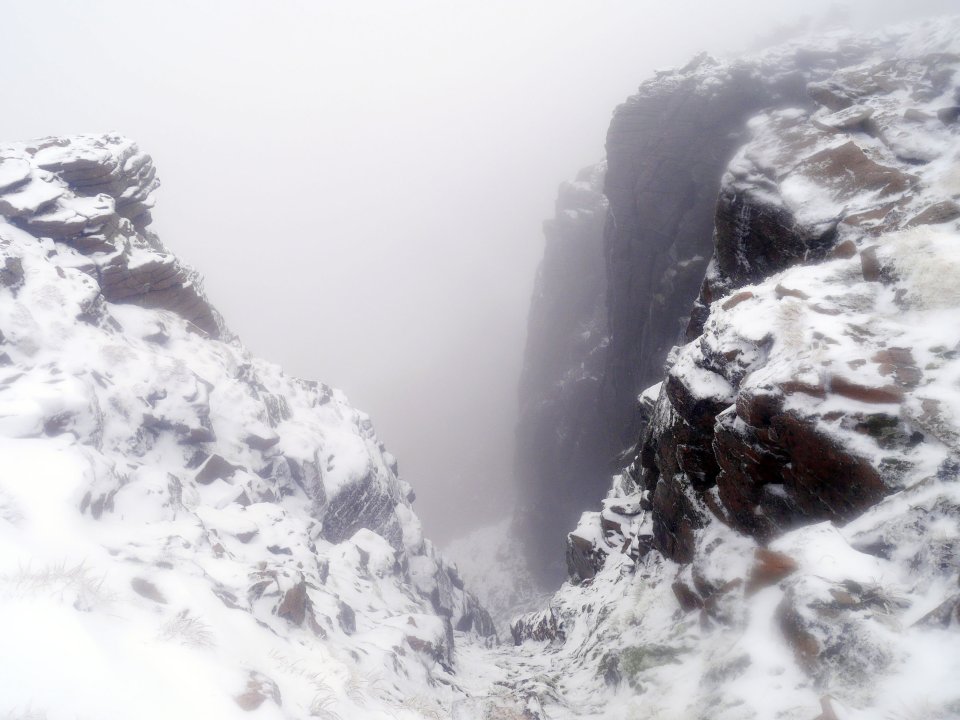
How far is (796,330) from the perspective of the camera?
28.5ft

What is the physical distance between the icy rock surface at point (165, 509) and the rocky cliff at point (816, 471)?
539 cm

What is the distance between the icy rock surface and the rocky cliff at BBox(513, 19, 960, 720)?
5.39 m

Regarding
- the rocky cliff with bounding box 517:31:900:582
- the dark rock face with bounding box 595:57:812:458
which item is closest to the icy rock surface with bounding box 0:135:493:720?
the rocky cliff with bounding box 517:31:900:582

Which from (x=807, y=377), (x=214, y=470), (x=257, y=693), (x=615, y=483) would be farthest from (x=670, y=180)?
(x=257, y=693)

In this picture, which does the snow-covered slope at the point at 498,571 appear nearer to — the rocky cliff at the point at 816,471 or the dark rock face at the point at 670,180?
the dark rock face at the point at 670,180

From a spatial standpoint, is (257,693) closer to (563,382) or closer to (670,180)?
(670,180)

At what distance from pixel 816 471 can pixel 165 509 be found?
14845 mm

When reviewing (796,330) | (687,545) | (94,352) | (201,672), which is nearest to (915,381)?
(796,330)

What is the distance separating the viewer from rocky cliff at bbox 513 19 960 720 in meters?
5.26

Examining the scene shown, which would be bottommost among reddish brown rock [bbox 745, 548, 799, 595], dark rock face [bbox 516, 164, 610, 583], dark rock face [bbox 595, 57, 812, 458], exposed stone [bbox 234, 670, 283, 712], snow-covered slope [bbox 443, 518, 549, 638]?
snow-covered slope [bbox 443, 518, 549, 638]

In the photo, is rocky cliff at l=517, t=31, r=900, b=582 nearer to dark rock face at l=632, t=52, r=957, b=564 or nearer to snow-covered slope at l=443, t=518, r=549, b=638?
snow-covered slope at l=443, t=518, r=549, b=638

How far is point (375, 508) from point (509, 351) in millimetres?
69267

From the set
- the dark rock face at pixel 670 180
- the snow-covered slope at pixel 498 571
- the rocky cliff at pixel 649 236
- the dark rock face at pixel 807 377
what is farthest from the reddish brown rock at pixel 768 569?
the snow-covered slope at pixel 498 571

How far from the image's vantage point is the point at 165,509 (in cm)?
1244
